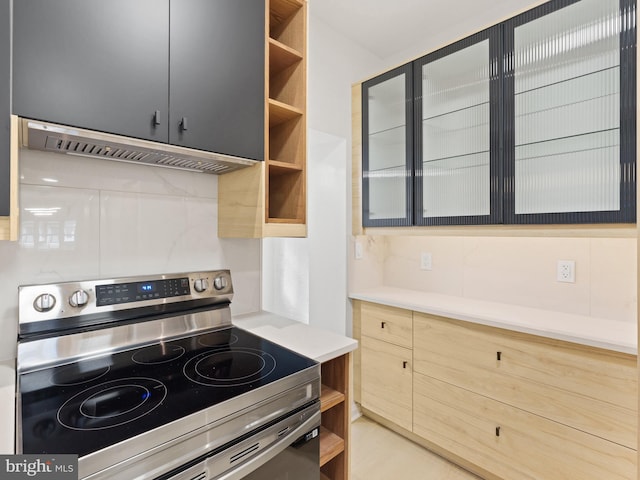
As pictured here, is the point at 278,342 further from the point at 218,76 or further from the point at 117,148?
the point at 218,76

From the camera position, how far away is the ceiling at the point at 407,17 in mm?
2055

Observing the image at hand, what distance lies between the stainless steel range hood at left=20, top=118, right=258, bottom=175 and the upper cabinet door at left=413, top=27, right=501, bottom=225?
1.19 meters

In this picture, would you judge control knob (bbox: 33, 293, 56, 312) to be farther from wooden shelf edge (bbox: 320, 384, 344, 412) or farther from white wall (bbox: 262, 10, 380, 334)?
white wall (bbox: 262, 10, 380, 334)

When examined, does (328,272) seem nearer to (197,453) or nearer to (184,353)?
(184,353)

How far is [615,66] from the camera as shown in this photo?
1.39 m

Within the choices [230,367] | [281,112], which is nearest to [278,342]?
[230,367]

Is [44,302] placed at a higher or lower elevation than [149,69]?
lower

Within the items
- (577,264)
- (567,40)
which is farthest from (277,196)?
(577,264)

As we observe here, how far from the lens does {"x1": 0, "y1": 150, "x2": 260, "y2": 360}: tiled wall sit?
1.11 m

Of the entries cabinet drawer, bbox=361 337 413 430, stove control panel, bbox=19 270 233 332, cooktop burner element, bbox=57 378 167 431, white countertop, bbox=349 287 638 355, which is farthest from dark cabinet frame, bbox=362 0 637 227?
cooktop burner element, bbox=57 378 167 431

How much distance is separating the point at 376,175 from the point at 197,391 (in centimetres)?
184

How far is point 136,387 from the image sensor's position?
3.03 ft

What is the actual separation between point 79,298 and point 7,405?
15.0 inches

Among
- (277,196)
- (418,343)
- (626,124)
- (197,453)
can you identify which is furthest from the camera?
(418,343)
